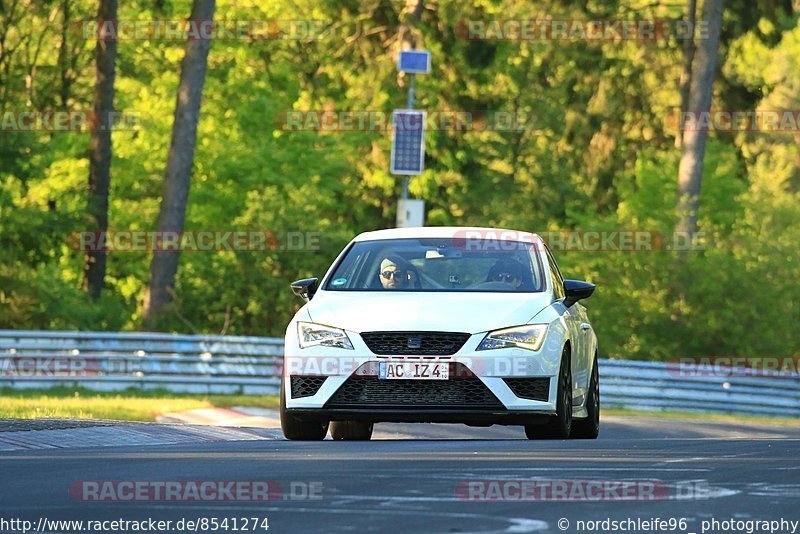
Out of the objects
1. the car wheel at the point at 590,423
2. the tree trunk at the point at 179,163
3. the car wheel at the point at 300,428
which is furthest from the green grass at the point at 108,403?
the tree trunk at the point at 179,163

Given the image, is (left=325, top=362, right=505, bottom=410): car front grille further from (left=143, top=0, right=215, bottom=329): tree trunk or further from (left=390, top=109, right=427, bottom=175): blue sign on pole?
(left=143, top=0, right=215, bottom=329): tree trunk

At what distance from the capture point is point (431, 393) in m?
14.2

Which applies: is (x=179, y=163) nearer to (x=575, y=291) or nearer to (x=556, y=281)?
(x=556, y=281)

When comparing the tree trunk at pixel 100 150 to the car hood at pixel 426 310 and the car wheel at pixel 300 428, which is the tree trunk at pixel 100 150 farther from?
the car hood at pixel 426 310

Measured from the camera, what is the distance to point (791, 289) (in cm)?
4112

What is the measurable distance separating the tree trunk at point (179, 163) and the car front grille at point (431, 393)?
1020 inches

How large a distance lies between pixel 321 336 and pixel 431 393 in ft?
3.08

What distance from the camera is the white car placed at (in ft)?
46.5

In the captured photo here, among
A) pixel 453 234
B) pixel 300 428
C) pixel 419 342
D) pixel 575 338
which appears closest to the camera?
pixel 419 342

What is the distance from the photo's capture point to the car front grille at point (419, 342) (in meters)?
14.2

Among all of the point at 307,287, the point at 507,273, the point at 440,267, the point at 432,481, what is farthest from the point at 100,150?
the point at 432,481

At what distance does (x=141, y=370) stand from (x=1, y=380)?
239 centimetres

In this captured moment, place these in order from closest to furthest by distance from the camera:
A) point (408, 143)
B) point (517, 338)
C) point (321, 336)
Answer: point (517, 338), point (321, 336), point (408, 143)

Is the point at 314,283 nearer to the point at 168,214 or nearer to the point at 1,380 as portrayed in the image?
the point at 1,380
